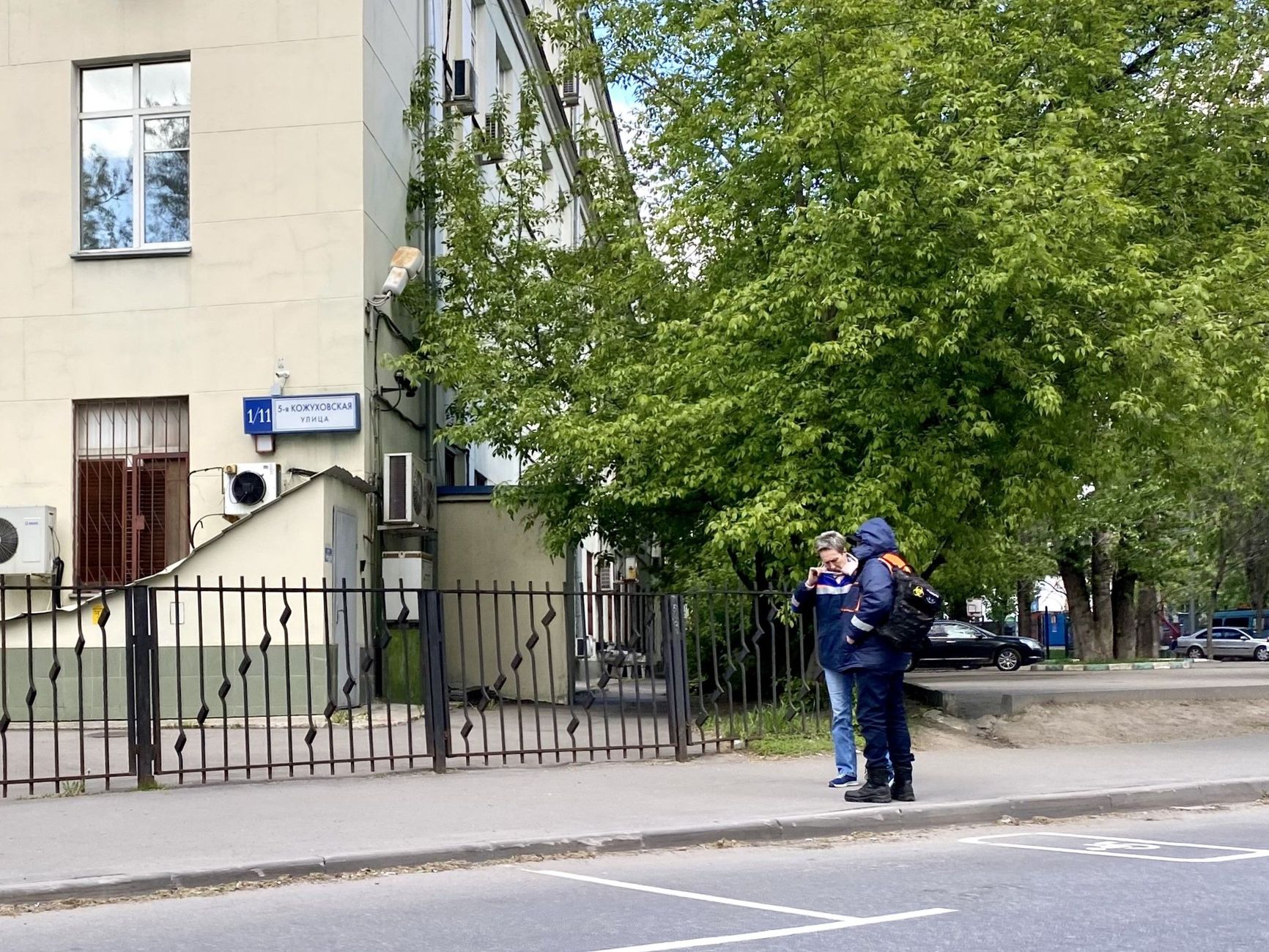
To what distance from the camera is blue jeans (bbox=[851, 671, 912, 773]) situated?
30.5 ft

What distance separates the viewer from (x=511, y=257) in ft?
59.3

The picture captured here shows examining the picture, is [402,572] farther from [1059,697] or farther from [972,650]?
[972,650]

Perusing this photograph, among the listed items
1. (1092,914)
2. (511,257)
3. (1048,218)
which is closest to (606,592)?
(1048,218)

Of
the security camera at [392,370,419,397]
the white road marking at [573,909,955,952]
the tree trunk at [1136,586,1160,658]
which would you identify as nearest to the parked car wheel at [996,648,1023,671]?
the tree trunk at [1136,586,1160,658]

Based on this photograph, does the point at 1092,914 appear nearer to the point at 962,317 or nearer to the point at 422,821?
the point at 422,821

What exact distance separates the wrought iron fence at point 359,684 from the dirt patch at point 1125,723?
8.71 feet

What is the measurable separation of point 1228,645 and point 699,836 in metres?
63.0

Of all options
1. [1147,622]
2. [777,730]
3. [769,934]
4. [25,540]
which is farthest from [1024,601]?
[769,934]

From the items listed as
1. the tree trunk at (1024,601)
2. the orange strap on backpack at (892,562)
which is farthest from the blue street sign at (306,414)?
the tree trunk at (1024,601)

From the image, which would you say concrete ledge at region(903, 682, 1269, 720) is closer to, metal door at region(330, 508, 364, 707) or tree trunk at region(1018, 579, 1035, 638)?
metal door at region(330, 508, 364, 707)

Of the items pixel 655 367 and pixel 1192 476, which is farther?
pixel 1192 476

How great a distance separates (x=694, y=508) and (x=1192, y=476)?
237 inches

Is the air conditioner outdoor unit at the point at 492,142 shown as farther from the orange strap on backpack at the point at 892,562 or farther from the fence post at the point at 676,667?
the orange strap on backpack at the point at 892,562

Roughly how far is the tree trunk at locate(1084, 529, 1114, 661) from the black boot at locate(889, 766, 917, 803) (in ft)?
111
